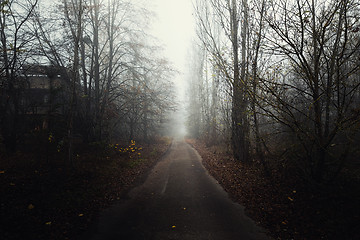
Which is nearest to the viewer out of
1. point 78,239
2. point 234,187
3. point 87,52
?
point 78,239

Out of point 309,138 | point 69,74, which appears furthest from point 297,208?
point 69,74

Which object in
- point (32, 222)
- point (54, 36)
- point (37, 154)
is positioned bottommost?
point (32, 222)

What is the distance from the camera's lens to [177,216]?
462 cm

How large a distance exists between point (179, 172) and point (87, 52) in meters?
10.1

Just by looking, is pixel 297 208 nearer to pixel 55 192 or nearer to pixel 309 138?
pixel 309 138

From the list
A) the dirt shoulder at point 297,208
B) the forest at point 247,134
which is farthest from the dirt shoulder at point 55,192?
the dirt shoulder at point 297,208

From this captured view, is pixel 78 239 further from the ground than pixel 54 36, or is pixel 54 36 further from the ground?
pixel 54 36

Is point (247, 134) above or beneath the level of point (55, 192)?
above

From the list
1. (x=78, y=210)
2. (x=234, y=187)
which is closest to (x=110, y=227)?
Answer: (x=78, y=210)

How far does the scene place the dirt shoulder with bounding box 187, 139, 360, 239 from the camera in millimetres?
3656

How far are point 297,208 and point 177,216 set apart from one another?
332 cm

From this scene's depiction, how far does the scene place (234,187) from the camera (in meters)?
6.39

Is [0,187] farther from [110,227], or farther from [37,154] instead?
[110,227]

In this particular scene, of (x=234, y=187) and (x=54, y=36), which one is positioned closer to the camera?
(x=234, y=187)
